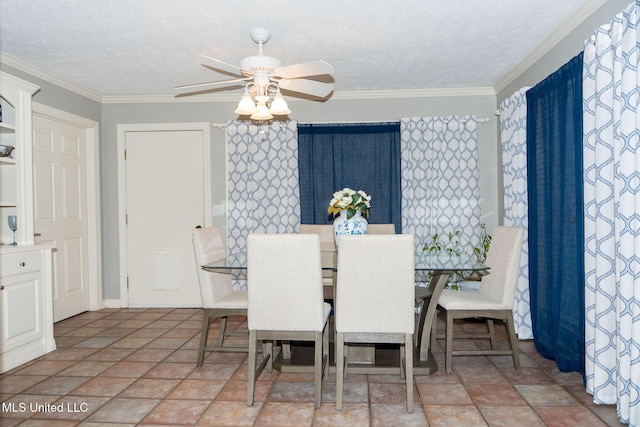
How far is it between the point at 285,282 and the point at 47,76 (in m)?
3.26

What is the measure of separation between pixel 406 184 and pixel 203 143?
7.36 ft

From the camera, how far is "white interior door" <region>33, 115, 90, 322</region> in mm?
4172

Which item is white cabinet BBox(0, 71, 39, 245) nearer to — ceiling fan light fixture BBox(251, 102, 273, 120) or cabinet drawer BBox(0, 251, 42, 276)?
cabinet drawer BBox(0, 251, 42, 276)

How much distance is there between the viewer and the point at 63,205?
446cm

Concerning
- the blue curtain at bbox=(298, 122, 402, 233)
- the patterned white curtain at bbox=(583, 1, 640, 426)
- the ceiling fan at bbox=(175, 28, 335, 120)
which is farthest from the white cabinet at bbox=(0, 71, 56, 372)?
the patterned white curtain at bbox=(583, 1, 640, 426)

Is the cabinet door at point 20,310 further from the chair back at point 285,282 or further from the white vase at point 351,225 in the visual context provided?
the white vase at point 351,225

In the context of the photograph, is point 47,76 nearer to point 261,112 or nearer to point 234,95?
point 234,95

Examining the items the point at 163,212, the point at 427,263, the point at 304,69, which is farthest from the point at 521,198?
the point at 163,212

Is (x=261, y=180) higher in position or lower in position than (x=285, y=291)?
higher

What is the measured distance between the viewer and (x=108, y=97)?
195 inches

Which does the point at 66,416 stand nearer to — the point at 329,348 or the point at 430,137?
the point at 329,348

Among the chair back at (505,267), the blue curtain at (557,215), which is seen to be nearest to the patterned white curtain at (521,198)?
the blue curtain at (557,215)

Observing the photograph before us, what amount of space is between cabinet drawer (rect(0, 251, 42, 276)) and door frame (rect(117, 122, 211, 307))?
1.63 meters

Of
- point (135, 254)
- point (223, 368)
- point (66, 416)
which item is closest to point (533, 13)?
point (223, 368)
